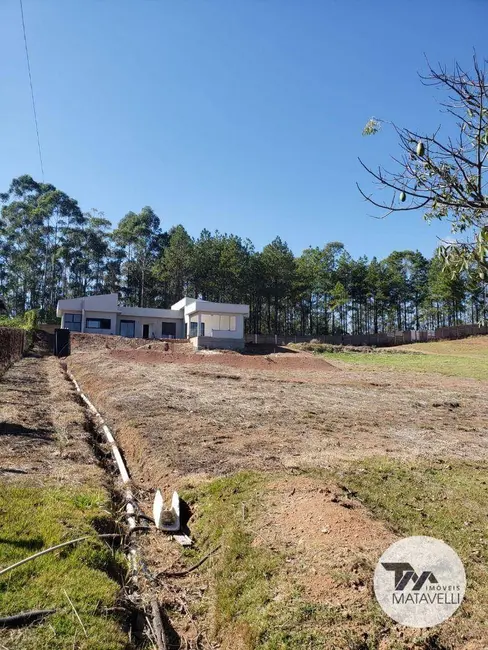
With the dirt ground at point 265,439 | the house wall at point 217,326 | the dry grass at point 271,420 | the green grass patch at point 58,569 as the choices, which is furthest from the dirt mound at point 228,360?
the green grass patch at point 58,569

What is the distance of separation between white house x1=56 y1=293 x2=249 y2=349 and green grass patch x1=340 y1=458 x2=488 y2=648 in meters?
27.1

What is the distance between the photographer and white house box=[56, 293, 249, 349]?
1407 inches

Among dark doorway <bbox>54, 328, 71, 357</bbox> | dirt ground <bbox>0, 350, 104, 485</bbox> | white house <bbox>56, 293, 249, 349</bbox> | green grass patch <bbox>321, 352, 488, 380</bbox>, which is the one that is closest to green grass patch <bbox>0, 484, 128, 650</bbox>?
dirt ground <bbox>0, 350, 104, 485</bbox>

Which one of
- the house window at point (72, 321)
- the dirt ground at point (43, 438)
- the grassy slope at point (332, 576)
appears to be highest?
the house window at point (72, 321)

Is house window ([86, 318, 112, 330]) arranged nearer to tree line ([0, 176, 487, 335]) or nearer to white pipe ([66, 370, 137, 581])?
tree line ([0, 176, 487, 335])

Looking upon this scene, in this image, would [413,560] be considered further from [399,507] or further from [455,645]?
[399,507]

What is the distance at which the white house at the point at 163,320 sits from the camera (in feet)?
117

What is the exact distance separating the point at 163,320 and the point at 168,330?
1015 millimetres

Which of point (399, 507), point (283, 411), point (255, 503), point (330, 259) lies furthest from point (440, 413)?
point (330, 259)

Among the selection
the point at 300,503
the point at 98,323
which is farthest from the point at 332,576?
the point at 98,323

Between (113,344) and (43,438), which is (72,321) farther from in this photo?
(43,438)

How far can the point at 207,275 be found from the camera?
56312mm

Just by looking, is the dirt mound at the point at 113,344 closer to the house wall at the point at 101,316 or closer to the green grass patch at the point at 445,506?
the house wall at the point at 101,316

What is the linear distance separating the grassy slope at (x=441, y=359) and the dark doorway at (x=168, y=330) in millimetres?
15197
